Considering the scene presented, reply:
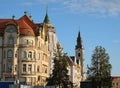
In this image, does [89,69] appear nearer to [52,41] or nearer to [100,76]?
[100,76]

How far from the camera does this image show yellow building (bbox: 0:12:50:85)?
104 m

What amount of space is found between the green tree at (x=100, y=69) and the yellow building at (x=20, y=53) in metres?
13.3

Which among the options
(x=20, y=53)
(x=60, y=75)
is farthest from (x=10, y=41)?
(x=60, y=75)

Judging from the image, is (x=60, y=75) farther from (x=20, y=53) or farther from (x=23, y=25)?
(x=23, y=25)

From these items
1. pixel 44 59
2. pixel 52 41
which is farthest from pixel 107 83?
pixel 52 41

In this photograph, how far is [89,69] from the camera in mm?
106312

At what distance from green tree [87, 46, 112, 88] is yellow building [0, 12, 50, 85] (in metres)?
13.3

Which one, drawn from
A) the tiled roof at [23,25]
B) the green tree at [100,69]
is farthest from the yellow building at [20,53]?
the green tree at [100,69]

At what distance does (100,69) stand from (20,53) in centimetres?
2037

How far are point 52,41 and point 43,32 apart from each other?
28.3 m

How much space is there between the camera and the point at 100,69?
10594 cm

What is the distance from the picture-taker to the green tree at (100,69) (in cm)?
10531

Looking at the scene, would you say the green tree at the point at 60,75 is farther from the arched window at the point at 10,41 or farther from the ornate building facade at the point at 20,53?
the arched window at the point at 10,41

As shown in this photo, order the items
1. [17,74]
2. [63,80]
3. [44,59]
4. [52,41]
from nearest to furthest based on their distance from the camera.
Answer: [63,80] → [17,74] → [44,59] → [52,41]
